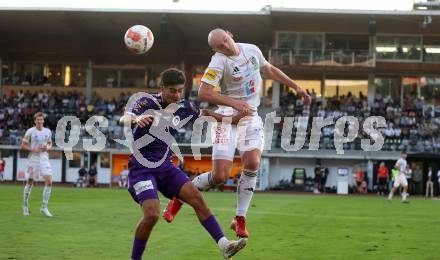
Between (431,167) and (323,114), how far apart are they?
7699 millimetres

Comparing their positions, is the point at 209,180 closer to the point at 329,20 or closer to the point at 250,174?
the point at 250,174

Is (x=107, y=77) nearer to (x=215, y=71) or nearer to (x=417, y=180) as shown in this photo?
(x=417, y=180)

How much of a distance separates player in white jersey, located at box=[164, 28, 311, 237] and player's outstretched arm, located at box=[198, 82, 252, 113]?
0.04m

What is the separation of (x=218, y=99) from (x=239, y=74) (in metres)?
0.77

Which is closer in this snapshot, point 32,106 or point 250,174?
point 250,174

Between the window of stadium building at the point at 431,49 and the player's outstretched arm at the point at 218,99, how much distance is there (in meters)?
45.5

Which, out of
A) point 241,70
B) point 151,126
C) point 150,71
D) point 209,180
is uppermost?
point 150,71

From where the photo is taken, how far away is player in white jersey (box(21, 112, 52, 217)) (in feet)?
64.3

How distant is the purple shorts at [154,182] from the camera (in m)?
9.58

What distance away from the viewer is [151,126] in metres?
9.66

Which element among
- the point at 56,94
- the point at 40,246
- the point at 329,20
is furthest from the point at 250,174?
the point at 56,94

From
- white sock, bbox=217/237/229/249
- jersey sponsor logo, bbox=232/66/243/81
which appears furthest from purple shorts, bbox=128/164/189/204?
jersey sponsor logo, bbox=232/66/243/81

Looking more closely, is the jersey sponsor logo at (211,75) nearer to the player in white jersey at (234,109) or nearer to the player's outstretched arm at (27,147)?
the player in white jersey at (234,109)

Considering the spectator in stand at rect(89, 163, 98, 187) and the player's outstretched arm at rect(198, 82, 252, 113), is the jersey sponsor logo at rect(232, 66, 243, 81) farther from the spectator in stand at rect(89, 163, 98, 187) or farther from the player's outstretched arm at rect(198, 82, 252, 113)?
the spectator in stand at rect(89, 163, 98, 187)
